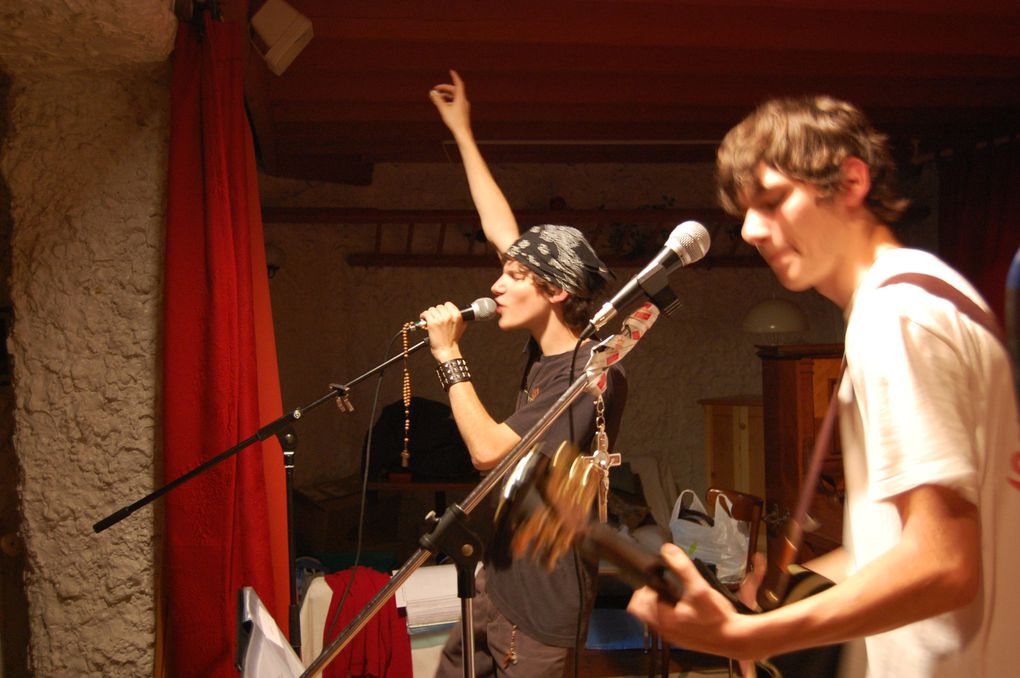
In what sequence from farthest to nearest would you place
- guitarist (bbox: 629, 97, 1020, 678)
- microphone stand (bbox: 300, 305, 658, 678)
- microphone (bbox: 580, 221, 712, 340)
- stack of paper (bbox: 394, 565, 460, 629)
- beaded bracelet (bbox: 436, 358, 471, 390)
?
1. stack of paper (bbox: 394, 565, 460, 629)
2. beaded bracelet (bbox: 436, 358, 471, 390)
3. microphone (bbox: 580, 221, 712, 340)
4. microphone stand (bbox: 300, 305, 658, 678)
5. guitarist (bbox: 629, 97, 1020, 678)

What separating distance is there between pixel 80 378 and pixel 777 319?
3.95 meters

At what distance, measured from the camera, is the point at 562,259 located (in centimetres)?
178

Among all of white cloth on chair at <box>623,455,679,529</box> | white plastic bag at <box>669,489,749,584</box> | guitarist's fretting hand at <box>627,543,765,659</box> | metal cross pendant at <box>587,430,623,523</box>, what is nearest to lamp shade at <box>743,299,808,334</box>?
white cloth on chair at <box>623,455,679,529</box>

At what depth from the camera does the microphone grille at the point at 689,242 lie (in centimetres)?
119

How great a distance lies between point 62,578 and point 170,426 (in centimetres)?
43

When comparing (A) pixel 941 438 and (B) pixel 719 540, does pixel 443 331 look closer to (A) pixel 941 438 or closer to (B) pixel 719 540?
(A) pixel 941 438

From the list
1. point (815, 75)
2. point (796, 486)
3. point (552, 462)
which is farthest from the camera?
point (815, 75)

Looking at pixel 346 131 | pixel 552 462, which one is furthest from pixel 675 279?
pixel 552 462

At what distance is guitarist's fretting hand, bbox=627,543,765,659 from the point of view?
29.5 inches

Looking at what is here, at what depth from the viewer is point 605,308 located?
3.90 feet

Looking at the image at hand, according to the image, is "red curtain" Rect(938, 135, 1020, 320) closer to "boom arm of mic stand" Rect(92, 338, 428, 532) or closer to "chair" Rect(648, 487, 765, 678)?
"chair" Rect(648, 487, 765, 678)

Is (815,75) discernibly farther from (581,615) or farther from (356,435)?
(356,435)

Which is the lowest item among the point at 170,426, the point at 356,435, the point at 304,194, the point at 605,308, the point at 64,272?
the point at 356,435

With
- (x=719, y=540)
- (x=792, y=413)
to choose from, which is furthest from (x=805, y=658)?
(x=719, y=540)
